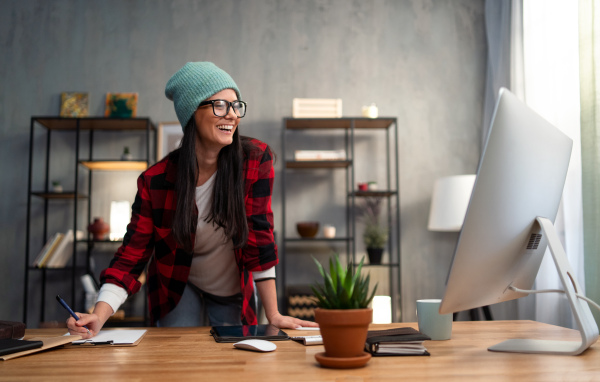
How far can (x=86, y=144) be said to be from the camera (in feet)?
13.1

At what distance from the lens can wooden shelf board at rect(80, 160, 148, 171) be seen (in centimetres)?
373

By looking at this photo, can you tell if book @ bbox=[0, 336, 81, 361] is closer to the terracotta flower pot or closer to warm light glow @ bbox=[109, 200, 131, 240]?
the terracotta flower pot

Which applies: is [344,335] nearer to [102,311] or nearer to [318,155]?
[102,311]

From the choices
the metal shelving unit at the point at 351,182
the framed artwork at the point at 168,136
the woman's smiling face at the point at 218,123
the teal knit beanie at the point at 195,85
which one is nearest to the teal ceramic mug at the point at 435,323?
the woman's smiling face at the point at 218,123

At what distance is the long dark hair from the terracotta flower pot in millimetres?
808

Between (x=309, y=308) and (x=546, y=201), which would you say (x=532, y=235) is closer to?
(x=546, y=201)

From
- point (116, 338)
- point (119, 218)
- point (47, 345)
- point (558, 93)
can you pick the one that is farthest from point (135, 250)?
point (558, 93)

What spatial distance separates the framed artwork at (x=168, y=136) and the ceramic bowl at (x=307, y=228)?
1.15 m

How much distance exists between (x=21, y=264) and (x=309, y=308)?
7.18 feet

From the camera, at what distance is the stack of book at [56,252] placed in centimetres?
364

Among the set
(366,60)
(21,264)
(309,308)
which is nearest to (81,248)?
(21,264)

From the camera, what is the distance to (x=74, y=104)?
3.99 metres

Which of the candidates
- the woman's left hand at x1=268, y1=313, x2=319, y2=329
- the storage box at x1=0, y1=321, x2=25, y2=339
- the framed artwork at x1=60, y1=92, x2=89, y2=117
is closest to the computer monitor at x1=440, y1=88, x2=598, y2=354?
the woman's left hand at x1=268, y1=313, x2=319, y2=329

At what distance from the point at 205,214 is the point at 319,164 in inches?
83.2
